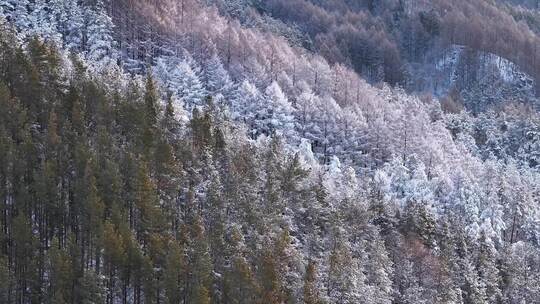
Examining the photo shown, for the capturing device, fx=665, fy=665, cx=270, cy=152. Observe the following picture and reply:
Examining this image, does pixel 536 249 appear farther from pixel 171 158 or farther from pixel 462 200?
pixel 171 158

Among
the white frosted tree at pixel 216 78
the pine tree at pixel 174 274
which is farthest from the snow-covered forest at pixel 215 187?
the white frosted tree at pixel 216 78

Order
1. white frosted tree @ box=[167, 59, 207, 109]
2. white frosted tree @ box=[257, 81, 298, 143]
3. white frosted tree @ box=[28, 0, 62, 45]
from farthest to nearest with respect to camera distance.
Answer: white frosted tree @ box=[257, 81, 298, 143]
white frosted tree @ box=[28, 0, 62, 45]
white frosted tree @ box=[167, 59, 207, 109]

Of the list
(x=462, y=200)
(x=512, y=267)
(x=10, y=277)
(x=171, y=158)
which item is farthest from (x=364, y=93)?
(x=10, y=277)

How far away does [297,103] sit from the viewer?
122m

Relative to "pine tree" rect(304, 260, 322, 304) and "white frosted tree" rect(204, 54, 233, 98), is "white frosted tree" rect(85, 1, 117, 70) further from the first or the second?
"pine tree" rect(304, 260, 322, 304)

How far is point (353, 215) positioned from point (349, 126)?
121 feet

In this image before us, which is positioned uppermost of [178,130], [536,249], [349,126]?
[178,130]

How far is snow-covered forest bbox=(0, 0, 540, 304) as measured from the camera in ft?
211

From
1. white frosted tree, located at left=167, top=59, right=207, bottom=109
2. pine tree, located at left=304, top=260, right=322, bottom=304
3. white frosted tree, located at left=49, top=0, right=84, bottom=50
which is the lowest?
white frosted tree, located at left=167, top=59, right=207, bottom=109

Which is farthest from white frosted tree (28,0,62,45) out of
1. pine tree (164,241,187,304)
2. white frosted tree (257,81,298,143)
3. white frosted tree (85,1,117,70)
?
pine tree (164,241,187,304)

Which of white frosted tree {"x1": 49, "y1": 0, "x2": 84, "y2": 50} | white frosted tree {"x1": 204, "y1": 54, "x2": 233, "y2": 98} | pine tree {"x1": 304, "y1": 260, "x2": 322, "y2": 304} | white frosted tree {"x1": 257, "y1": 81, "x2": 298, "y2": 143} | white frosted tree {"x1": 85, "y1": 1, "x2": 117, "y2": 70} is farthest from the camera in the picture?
white frosted tree {"x1": 204, "y1": 54, "x2": 233, "y2": 98}

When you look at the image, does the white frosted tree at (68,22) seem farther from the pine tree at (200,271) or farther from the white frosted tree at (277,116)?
the pine tree at (200,271)

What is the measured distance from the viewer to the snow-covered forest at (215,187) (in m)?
64.3

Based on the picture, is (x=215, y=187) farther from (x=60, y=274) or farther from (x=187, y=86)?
(x=187, y=86)
